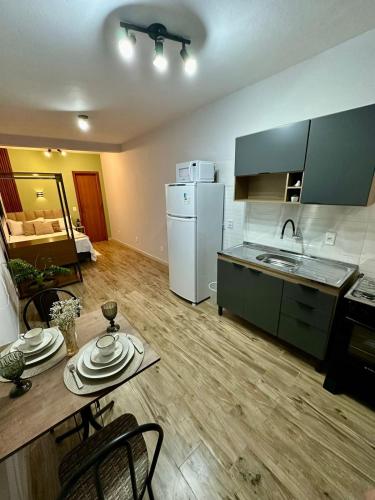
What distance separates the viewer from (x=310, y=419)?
1.51 m

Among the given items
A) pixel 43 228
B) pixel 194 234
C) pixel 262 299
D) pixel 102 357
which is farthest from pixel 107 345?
pixel 43 228

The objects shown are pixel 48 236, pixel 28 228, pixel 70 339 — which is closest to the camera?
pixel 70 339

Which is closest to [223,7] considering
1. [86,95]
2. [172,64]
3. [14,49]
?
[172,64]

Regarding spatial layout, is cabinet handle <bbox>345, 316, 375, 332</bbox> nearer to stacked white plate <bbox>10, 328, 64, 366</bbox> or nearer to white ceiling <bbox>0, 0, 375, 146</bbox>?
stacked white plate <bbox>10, 328, 64, 366</bbox>

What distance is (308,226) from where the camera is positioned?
2.09 m

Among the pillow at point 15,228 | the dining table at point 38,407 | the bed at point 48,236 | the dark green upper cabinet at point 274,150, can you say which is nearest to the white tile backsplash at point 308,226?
the dark green upper cabinet at point 274,150

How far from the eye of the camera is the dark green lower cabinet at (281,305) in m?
1.71

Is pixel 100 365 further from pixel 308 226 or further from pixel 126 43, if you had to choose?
pixel 308 226

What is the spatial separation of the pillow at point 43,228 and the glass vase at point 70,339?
4.53m

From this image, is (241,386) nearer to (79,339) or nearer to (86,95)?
(79,339)

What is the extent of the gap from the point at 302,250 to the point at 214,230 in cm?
110

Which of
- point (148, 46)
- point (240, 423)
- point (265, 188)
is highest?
point (148, 46)

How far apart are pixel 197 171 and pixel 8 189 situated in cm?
488

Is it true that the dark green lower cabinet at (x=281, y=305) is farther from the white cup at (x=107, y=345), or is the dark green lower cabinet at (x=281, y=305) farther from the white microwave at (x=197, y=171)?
the white cup at (x=107, y=345)
